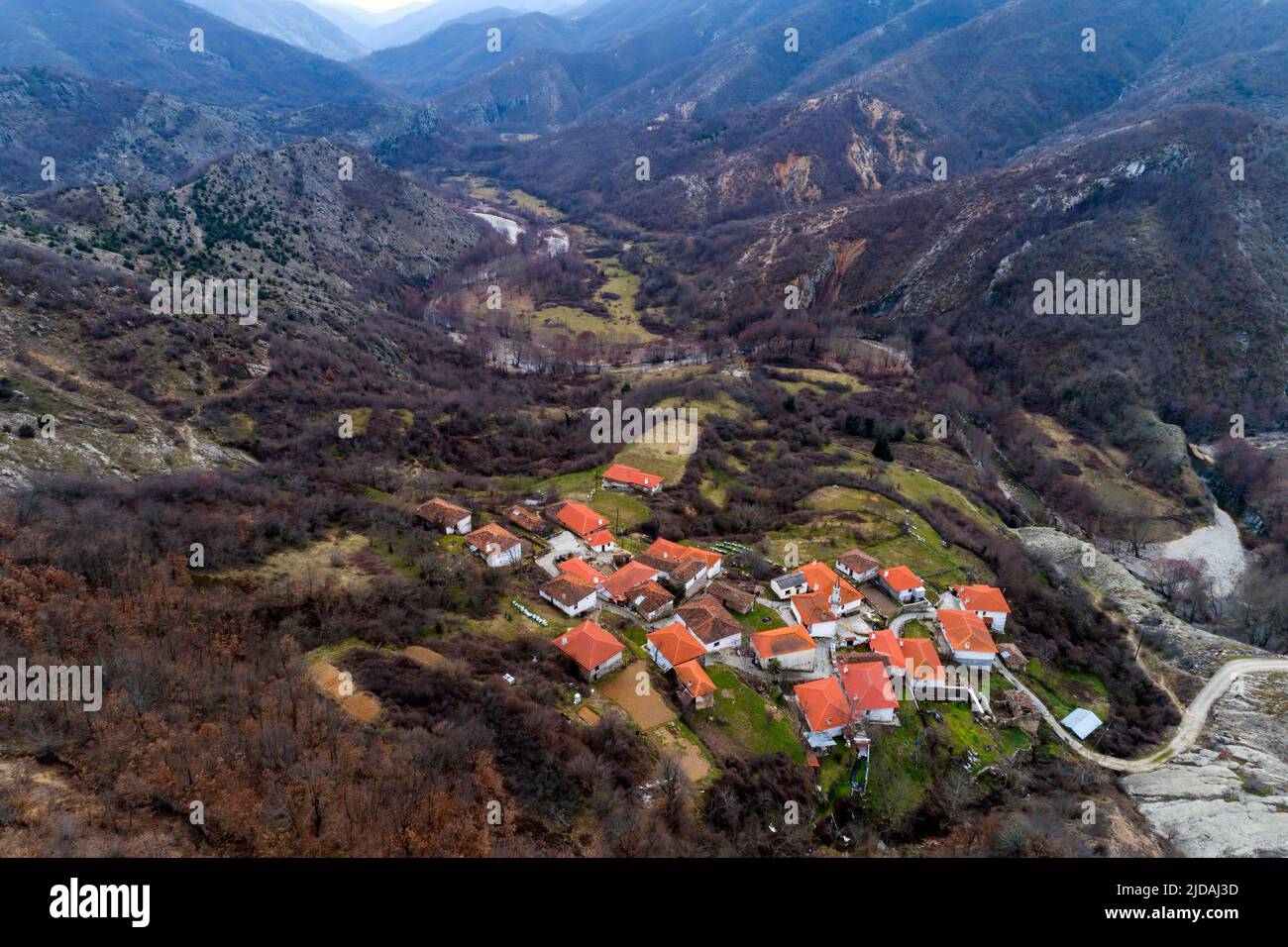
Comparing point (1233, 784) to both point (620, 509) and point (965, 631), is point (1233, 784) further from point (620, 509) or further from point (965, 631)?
point (620, 509)

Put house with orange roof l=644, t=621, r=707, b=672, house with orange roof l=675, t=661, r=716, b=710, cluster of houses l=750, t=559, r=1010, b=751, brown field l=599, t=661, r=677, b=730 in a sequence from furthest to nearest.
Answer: house with orange roof l=644, t=621, r=707, b=672 < cluster of houses l=750, t=559, r=1010, b=751 < house with orange roof l=675, t=661, r=716, b=710 < brown field l=599, t=661, r=677, b=730

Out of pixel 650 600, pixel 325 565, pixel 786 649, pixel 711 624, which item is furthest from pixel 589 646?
pixel 325 565

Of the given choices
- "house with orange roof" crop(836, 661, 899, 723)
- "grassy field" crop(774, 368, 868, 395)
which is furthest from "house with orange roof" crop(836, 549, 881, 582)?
"grassy field" crop(774, 368, 868, 395)

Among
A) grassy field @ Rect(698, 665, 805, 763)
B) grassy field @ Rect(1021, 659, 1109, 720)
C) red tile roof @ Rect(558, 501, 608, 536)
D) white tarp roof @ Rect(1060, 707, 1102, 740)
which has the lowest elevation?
white tarp roof @ Rect(1060, 707, 1102, 740)

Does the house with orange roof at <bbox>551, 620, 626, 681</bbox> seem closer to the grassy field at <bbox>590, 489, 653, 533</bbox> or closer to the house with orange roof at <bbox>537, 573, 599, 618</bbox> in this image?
the house with orange roof at <bbox>537, 573, 599, 618</bbox>

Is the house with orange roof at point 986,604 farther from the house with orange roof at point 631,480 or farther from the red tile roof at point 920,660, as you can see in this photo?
the house with orange roof at point 631,480

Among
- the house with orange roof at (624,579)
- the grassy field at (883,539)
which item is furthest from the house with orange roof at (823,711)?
the grassy field at (883,539)

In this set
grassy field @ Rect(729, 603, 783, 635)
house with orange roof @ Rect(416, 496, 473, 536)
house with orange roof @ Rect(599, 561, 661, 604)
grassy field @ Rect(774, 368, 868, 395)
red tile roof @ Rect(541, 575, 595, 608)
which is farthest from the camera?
grassy field @ Rect(774, 368, 868, 395)
